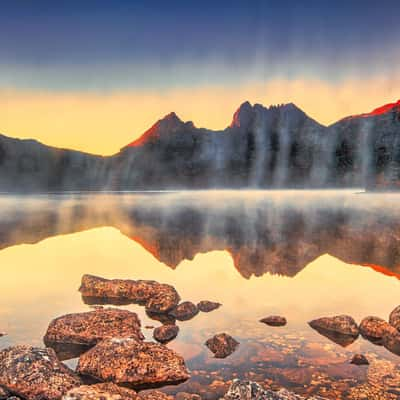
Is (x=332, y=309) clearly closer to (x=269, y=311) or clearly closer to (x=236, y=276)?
(x=269, y=311)

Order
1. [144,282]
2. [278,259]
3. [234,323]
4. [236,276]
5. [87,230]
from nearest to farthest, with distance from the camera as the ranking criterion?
[234,323] < [144,282] < [236,276] < [278,259] < [87,230]

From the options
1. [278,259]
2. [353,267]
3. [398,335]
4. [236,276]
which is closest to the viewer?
[398,335]

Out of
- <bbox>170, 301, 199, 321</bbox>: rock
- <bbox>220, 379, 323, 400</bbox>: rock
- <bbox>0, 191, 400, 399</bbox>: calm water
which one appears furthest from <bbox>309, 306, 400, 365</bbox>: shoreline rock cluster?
<bbox>220, 379, 323, 400</bbox>: rock

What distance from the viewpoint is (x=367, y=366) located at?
10773 millimetres

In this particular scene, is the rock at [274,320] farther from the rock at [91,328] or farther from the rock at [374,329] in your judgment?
the rock at [91,328]

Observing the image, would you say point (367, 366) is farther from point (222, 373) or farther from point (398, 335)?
point (222, 373)

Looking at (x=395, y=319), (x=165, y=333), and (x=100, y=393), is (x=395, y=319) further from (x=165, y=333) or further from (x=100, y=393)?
(x=100, y=393)

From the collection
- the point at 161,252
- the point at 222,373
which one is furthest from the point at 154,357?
the point at 161,252

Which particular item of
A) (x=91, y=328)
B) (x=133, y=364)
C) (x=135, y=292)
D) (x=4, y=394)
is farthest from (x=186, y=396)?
(x=135, y=292)

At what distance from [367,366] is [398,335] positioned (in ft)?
7.55

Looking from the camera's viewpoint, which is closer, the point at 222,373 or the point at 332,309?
the point at 222,373

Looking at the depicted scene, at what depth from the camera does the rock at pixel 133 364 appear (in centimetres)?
996

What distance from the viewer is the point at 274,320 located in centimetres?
1427

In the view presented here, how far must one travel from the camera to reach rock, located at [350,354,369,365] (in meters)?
10.9
